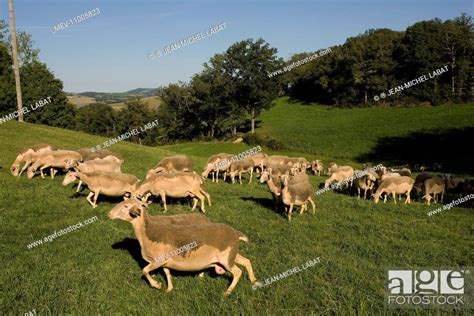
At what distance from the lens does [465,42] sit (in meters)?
76.7

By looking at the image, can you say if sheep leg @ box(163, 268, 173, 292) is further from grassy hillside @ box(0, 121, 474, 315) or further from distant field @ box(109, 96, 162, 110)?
distant field @ box(109, 96, 162, 110)

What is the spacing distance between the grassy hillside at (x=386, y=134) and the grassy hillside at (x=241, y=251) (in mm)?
31066

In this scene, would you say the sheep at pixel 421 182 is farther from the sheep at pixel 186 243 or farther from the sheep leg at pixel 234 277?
the sheep leg at pixel 234 277

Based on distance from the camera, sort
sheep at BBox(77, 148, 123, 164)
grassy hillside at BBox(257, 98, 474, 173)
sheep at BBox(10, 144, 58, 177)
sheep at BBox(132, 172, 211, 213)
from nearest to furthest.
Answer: sheep at BBox(132, 172, 211, 213) → sheep at BBox(10, 144, 58, 177) → sheep at BBox(77, 148, 123, 164) → grassy hillside at BBox(257, 98, 474, 173)

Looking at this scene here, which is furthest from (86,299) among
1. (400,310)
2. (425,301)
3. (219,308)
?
(425,301)

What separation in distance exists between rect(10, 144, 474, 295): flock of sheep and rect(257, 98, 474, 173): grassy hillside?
2301cm

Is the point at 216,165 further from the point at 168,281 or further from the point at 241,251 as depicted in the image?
the point at 168,281

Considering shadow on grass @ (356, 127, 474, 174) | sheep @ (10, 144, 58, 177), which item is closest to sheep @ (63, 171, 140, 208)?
sheep @ (10, 144, 58, 177)

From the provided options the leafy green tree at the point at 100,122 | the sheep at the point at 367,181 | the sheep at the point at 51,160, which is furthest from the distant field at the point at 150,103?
the sheep at the point at 367,181

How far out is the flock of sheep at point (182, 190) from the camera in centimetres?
868

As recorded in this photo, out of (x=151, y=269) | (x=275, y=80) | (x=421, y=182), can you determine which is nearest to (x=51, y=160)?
(x=151, y=269)

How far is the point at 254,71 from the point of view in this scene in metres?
84.4

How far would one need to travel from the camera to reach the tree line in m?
75.9

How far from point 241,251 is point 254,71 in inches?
3010
